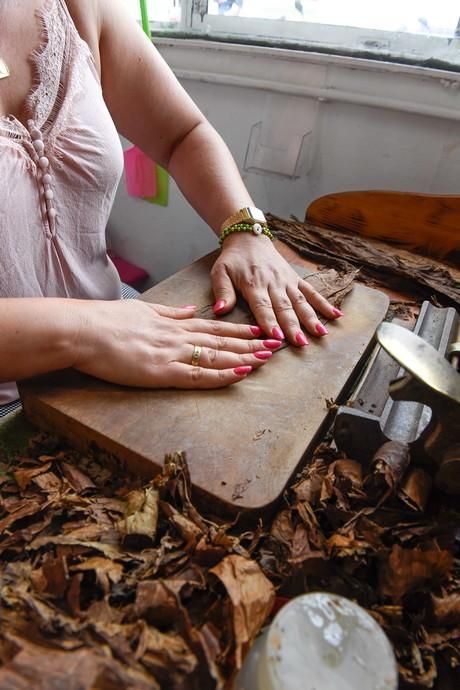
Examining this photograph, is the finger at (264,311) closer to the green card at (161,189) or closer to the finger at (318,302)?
the finger at (318,302)

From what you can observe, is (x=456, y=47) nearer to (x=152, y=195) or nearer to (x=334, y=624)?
(x=152, y=195)

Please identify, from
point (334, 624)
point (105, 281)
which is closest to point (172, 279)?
point (105, 281)

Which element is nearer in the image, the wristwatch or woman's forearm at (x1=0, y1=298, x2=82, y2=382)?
woman's forearm at (x1=0, y1=298, x2=82, y2=382)

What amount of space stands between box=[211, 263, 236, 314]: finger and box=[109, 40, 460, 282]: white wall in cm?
64

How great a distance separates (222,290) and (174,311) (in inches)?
4.3

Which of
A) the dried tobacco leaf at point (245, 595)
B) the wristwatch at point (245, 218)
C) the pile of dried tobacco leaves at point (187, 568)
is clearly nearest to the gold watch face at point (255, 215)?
the wristwatch at point (245, 218)

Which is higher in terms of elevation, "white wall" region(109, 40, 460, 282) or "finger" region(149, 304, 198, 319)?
"white wall" region(109, 40, 460, 282)

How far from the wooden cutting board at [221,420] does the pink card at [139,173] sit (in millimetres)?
1190

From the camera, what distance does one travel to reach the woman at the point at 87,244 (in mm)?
663

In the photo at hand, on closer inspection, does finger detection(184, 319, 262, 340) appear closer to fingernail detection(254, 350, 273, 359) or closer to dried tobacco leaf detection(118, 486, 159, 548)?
fingernail detection(254, 350, 273, 359)

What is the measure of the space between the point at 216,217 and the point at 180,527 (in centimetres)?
66

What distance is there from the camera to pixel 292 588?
1.55ft

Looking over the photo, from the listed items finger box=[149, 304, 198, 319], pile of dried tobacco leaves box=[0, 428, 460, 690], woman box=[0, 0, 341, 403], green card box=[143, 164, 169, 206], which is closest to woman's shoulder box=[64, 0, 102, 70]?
woman box=[0, 0, 341, 403]

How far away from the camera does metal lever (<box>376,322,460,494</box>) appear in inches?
17.9
